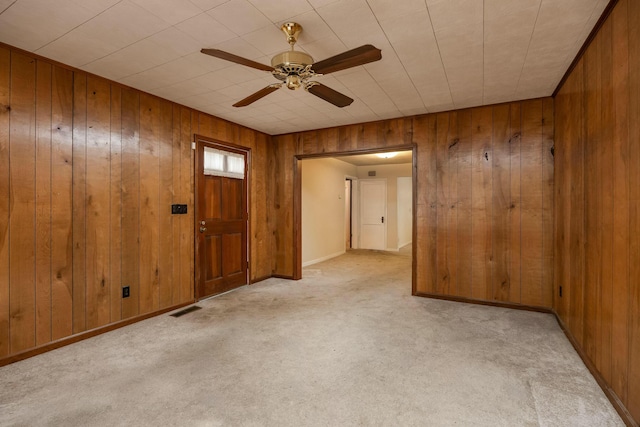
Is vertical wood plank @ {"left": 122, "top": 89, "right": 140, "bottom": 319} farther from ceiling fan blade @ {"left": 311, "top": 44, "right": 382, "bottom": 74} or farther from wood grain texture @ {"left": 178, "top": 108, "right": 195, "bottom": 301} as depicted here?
ceiling fan blade @ {"left": 311, "top": 44, "right": 382, "bottom": 74}

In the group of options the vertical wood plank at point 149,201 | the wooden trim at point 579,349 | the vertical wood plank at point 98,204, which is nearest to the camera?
the wooden trim at point 579,349

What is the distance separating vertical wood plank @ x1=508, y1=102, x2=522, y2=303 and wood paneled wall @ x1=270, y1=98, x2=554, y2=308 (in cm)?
1

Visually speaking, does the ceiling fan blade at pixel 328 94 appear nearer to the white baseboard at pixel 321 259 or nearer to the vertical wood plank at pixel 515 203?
the vertical wood plank at pixel 515 203

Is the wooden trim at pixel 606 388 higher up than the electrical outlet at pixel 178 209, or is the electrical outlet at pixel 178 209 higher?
the electrical outlet at pixel 178 209

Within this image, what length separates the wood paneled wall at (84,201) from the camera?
2.48 meters

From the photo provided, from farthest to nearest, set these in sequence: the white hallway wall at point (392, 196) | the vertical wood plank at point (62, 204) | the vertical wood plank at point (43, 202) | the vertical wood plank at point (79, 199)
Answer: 1. the white hallway wall at point (392, 196)
2. the vertical wood plank at point (79, 199)
3. the vertical wood plank at point (62, 204)
4. the vertical wood plank at point (43, 202)

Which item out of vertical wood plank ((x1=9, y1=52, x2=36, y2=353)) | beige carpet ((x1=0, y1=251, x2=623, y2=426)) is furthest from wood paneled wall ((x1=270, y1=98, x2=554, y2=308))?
vertical wood plank ((x1=9, y1=52, x2=36, y2=353))

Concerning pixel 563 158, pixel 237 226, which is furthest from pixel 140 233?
pixel 563 158

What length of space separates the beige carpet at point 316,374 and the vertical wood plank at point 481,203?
16.8 inches

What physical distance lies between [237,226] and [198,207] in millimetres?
803

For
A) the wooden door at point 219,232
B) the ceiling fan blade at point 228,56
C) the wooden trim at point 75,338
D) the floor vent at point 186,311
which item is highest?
the ceiling fan blade at point 228,56

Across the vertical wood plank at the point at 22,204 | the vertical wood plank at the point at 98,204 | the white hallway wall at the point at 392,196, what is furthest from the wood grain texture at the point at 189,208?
the white hallway wall at the point at 392,196

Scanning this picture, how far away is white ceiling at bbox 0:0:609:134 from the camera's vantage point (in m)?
1.96

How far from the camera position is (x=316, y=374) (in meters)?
2.26
